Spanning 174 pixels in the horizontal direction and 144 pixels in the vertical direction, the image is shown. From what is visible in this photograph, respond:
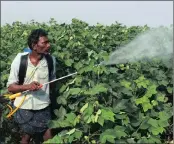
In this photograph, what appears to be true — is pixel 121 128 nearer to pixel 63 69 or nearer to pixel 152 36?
pixel 63 69

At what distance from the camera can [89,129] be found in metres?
4.02

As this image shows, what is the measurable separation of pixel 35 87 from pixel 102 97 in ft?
2.25

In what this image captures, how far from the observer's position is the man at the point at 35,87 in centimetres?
430

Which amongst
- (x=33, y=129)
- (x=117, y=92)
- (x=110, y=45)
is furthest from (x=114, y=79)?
(x=110, y=45)

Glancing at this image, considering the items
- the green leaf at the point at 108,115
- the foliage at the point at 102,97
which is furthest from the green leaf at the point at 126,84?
the green leaf at the point at 108,115

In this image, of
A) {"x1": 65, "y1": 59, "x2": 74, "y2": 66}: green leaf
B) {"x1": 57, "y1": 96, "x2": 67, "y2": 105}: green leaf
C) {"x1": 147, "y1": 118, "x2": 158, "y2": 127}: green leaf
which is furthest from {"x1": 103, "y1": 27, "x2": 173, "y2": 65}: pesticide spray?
{"x1": 147, "y1": 118, "x2": 158, "y2": 127}: green leaf

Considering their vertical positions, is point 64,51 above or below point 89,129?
above

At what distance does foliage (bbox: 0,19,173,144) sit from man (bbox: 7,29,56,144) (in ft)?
0.57

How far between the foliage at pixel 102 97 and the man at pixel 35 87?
6.8 inches

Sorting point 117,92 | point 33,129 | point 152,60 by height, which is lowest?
point 33,129

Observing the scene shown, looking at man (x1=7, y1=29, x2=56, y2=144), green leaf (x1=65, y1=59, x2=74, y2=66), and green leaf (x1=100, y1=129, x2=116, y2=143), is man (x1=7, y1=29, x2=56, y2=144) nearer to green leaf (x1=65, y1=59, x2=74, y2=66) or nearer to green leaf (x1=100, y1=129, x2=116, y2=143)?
green leaf (x1=65, y1=59, x2=74, y2=66)

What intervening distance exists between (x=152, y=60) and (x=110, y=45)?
38.9 inches

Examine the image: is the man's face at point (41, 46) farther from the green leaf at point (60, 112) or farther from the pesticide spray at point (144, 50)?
→ the pesticide spray at point (144, 50)

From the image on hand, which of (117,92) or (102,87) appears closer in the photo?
(102,87)
